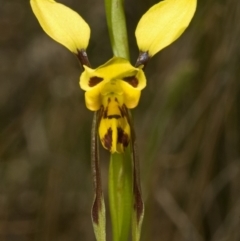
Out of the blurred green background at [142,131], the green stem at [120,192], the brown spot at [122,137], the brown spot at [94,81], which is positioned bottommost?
the blurred green background at [142,131]

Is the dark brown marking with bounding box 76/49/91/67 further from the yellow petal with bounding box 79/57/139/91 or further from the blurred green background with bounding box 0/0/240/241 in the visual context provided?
the blurred green background with bounding box 0/0/240/241

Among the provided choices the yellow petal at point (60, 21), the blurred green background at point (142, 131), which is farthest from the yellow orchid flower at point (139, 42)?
the blurred green background at point (142, 131)

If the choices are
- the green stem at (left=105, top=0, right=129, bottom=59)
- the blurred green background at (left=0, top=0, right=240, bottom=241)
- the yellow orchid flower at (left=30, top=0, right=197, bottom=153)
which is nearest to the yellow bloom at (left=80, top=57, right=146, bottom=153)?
the yellow orchid flower at (left=30, top=0, right=197, bottom=153)

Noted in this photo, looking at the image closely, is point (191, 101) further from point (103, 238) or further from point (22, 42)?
point (103, 238)

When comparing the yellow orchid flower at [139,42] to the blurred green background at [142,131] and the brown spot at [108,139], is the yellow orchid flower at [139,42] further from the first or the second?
the blurred green background at [142,131]

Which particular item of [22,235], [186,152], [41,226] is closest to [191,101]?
[186,152]
